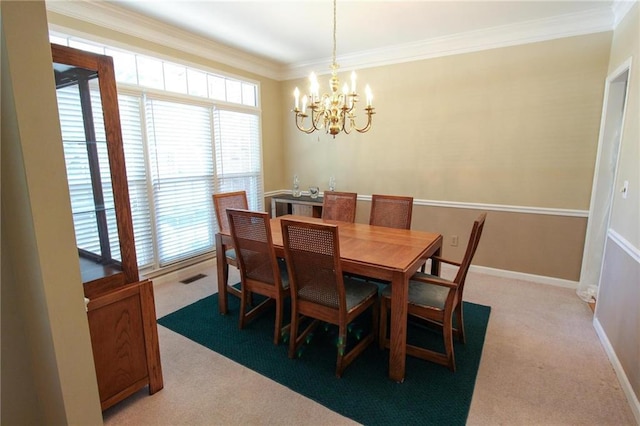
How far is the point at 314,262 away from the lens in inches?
78.6

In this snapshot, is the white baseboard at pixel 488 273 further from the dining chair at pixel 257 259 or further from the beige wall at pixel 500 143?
the dining chair at pixel 257 259

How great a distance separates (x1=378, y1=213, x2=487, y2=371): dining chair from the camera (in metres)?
1.99

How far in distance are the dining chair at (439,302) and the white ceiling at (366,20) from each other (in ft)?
6.95

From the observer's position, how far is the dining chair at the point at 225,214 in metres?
2.88

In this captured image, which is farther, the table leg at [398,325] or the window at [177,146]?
the window at [177,146]

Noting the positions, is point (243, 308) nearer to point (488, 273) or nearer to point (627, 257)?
point (627, 257)

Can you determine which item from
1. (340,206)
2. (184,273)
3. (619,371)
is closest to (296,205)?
(340,206)

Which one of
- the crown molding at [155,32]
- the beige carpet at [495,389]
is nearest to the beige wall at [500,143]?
the beige carpet at [495,389]

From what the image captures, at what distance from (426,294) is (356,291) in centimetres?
48

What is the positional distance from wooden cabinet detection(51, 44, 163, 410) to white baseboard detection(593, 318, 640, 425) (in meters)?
2.73

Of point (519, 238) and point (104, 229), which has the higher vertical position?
point (104, 229)

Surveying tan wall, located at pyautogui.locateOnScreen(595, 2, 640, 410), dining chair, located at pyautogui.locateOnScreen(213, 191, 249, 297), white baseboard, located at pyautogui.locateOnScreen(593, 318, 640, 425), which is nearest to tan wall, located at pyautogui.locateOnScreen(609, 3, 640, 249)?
tan wall, located at pyautogui.locateOnScreen(595, 2, 640, 410)

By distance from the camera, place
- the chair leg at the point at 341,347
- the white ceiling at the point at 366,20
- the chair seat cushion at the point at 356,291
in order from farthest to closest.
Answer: the white ceiling at the point at 366,20
the chair seat cushion at the point at 356,291
the chair leg at the point at 341,347

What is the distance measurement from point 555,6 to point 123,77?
13.4 ft
